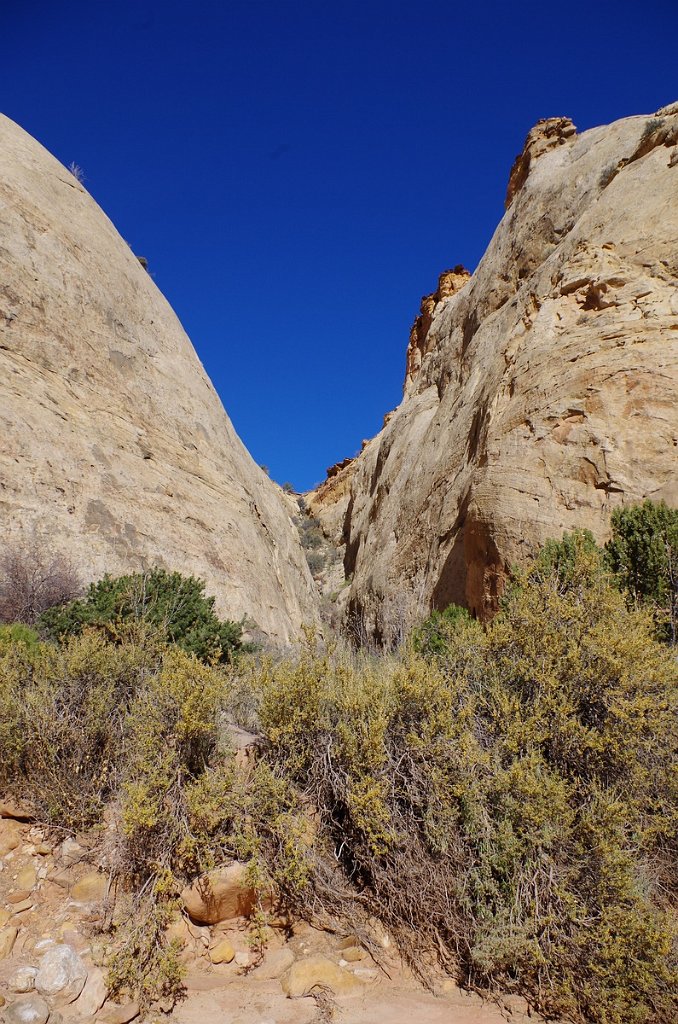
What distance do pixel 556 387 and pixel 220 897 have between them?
887cm

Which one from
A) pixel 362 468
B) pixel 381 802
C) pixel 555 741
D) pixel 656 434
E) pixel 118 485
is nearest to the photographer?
pixel 381 802

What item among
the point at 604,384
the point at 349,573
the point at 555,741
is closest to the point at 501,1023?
the point at 555,741

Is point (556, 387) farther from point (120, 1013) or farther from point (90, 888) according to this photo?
point (120, 1013)

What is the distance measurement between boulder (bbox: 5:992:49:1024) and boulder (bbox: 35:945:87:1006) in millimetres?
65

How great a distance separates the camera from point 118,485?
36.8 feet


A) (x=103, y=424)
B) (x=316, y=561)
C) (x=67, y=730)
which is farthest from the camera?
(x=316, y=561)

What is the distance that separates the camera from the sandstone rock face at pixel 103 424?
10266 mm

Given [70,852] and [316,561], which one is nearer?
[70,852]

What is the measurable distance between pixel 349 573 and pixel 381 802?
18.5m

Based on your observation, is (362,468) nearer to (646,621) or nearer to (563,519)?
(563,519)

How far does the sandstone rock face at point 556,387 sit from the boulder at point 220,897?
6574 millimetres

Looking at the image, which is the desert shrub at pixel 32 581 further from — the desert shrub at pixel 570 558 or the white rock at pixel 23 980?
the desert shrub at pixel 570 558

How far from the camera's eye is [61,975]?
305 centimetres

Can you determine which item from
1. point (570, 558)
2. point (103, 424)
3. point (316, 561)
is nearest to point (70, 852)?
point (570, 558)
